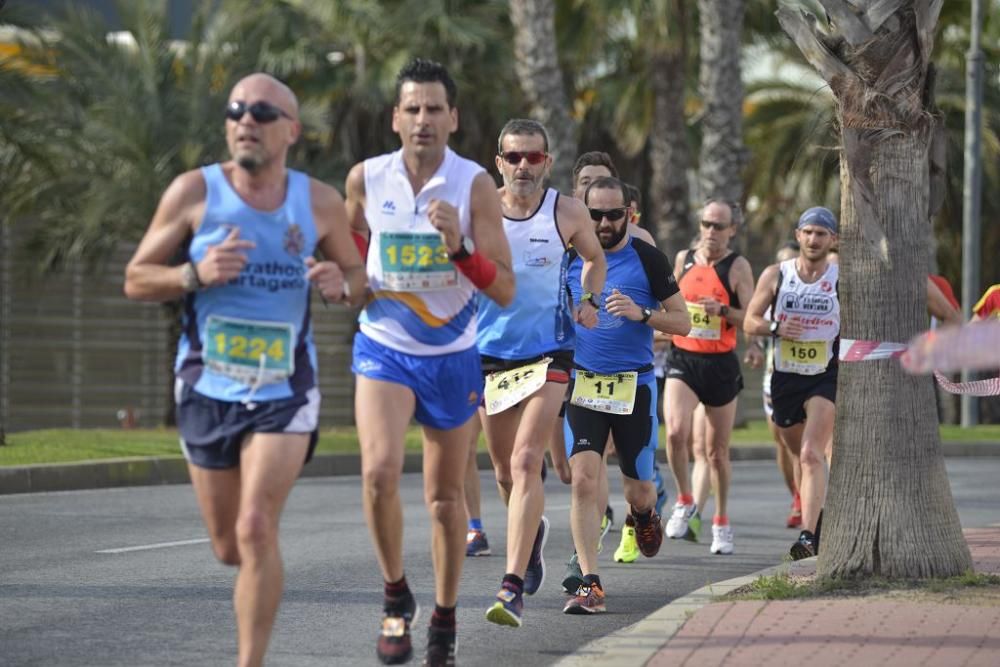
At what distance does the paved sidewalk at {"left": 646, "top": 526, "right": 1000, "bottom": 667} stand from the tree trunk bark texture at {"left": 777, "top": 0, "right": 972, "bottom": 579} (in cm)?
65

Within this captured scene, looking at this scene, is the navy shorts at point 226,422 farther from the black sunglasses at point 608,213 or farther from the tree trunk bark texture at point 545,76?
the tree trunk bark texture at point 545,76

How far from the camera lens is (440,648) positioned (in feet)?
22.6

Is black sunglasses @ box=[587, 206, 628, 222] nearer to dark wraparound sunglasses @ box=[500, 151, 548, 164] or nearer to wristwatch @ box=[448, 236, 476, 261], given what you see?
dark wraparound sunglasses @ box=[500, 151, 548, 164]

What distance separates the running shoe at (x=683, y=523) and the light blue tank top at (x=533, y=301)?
396 centimetres

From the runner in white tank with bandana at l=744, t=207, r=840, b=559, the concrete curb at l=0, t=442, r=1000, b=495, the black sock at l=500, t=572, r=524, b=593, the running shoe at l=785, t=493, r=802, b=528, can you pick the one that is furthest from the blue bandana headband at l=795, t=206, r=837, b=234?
the concrete curb at l=0, t=442, r=1000, b=495

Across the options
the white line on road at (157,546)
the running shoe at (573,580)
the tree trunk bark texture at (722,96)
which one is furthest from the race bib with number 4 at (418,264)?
the tree trunk bark texture at (722,96)

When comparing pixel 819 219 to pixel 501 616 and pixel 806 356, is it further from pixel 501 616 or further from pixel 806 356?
pixel 501 616

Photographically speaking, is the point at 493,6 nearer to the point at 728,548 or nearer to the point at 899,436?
the point at 728,548

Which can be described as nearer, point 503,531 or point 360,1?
point 503,531

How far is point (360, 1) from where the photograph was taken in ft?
100.0

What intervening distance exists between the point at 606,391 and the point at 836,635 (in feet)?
8.67

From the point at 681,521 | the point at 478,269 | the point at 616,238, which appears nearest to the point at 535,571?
the point at 616,238

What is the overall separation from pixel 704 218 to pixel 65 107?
15.4 m

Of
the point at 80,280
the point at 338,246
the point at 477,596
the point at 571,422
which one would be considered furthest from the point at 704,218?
the point at 80,280
